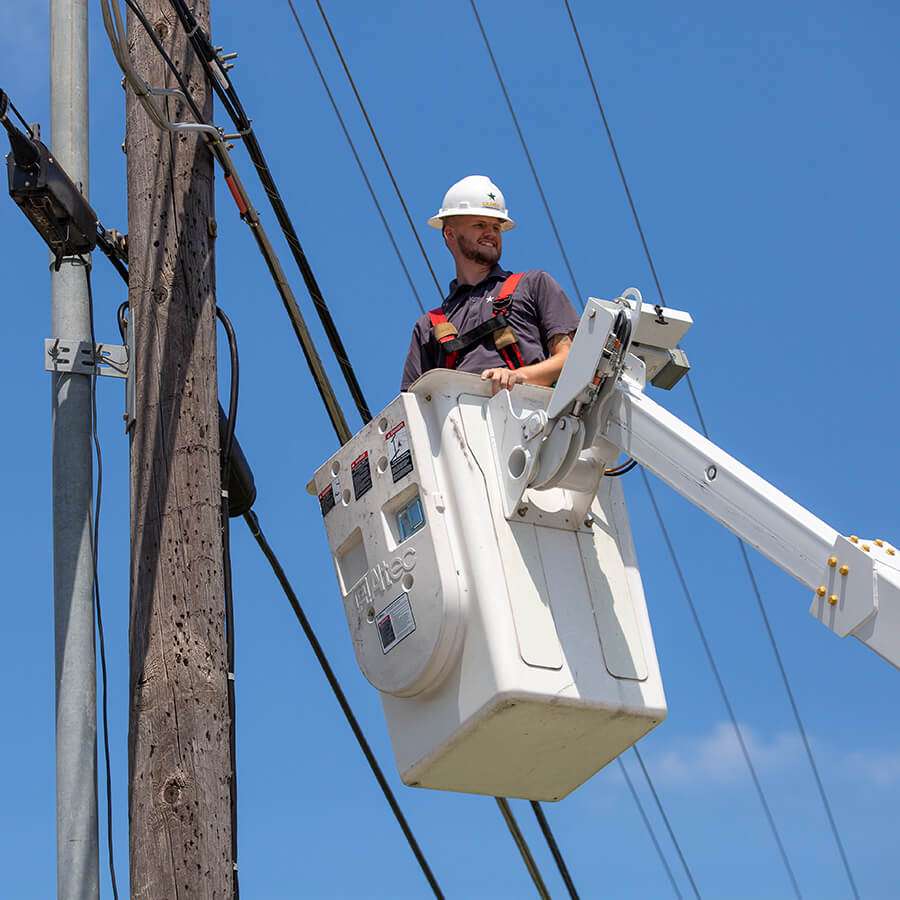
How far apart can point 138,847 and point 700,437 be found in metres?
2.22

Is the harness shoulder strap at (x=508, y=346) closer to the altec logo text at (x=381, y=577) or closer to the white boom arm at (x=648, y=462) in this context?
the white boom arm at (x=648, y=462)

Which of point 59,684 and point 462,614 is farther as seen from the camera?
point 59,684

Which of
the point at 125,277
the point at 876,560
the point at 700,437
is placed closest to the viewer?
the point at 876,560

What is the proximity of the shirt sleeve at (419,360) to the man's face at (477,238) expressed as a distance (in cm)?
36

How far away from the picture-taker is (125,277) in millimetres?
7816

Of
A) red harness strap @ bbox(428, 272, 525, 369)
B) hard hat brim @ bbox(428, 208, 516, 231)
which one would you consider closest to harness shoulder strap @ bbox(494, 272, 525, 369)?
red harness strap @ bbox(428, 272, 525, 369)

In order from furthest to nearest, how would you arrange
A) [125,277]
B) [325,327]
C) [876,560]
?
[325,327]
[125,277]
[876,560]

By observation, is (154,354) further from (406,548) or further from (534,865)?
(534,865)

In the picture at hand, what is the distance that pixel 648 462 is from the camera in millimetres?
6254

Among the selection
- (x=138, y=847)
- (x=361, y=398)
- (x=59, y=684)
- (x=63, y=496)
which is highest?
(x=361, y=398)

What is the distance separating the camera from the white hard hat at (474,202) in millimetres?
7355

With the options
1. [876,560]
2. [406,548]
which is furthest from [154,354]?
[876,560]

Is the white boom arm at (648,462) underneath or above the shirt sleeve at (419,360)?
underneath

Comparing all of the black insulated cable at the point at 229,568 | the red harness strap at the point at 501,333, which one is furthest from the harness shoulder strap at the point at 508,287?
the black insulated cable at the point at 229,568
